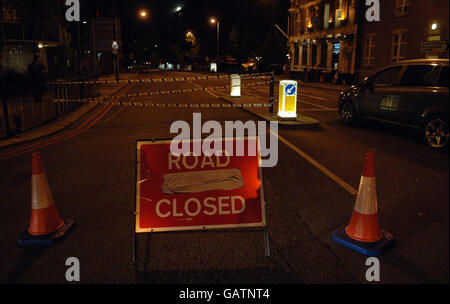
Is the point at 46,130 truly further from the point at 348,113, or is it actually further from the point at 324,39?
the point at 324,39

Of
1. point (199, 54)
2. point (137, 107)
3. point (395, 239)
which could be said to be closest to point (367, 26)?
point (137, 107)

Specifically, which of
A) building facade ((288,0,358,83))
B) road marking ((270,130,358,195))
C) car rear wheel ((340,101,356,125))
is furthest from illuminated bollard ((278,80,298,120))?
building facade ((288,0,358,83))

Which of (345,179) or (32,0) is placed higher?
(32,0)

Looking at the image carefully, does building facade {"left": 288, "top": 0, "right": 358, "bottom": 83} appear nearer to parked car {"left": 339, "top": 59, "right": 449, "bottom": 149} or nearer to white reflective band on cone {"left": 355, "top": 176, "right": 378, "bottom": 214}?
parked car {"left": 339, "top": 59, "right": 449, "bottom": 149}

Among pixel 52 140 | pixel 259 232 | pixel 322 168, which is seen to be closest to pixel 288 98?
pixel 322 168

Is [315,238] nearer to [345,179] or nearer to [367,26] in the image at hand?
[345,179]

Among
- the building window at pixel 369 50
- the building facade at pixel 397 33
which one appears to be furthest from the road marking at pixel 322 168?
the building window at pixel 369 50

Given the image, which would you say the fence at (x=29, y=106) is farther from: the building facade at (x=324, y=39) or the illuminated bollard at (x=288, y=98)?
the building facade at (x=324, y=39)

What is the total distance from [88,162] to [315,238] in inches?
201

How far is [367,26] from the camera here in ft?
106

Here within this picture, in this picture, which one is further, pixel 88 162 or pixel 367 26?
pixel 367 26

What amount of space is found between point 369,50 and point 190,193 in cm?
3223

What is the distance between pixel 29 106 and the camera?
12.6 metres
